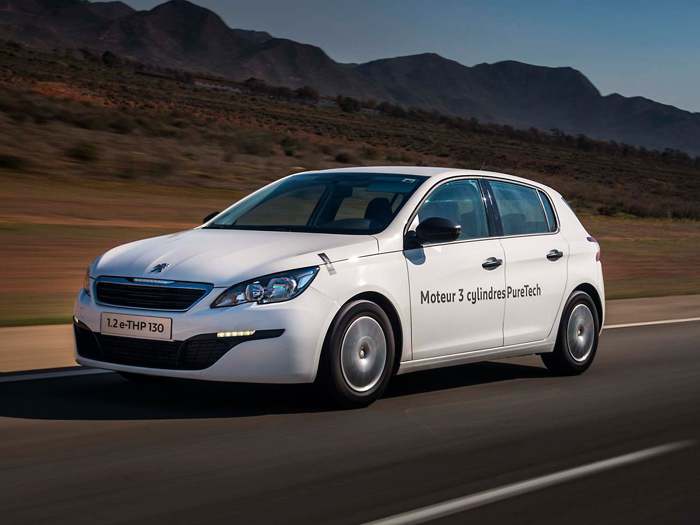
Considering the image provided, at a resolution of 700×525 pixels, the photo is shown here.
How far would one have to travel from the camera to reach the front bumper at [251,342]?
645 centimetres

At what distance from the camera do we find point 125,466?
18.0 ft

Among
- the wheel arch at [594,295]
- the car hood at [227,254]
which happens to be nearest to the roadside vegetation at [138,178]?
the car hood at [227,254]

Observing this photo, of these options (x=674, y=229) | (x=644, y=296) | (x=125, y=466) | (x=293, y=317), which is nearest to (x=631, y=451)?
(x=293, y=317)

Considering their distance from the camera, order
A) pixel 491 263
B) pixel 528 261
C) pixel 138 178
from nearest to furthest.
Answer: pixel 491 263 → pixel 528 261 → pixel 138 178

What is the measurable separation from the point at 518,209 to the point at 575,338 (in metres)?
1.28

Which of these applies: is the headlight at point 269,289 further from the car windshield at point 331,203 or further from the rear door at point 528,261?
the rear door at point 528,261

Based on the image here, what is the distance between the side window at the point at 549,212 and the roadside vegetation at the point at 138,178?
5460 mm

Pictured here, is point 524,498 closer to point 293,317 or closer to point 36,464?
point 293,317

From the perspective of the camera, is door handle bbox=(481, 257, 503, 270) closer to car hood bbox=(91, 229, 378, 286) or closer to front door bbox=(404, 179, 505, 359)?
front door bbox=(404, 179, 505, 359)

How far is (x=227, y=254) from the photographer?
270 inches

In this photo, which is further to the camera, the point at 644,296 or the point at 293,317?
the point at 644,296

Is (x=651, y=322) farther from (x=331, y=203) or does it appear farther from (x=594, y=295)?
(x=331, y=203)

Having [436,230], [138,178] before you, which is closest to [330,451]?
[436,230]

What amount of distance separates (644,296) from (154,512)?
14804mm
